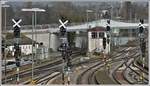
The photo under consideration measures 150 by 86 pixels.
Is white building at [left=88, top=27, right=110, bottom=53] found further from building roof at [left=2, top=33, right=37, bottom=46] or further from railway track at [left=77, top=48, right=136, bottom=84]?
building roof at [left=2, top=33, right=37, bottom=46]

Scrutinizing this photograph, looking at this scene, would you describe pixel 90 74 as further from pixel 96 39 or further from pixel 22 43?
pixel 22 43

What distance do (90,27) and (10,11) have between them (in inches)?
58.5

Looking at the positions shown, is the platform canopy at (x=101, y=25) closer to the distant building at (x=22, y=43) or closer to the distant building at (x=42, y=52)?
the distant building at (x=42, y=52)

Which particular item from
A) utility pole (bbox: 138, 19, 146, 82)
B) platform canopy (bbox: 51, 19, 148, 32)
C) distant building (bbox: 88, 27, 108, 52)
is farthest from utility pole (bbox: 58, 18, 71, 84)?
utility pole (bbox: 138, 19, 146, 82)

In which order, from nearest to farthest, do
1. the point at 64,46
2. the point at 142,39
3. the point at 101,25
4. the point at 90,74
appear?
1. the point at 64,46
2. the point at 142,39
3. the point at 90,74
4. the point at 101,25

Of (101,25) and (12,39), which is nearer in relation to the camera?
(12,39)

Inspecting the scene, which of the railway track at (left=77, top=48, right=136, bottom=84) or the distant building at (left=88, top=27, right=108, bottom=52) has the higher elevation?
the distant building at (left=88, top=27, right=108, bottom=52)

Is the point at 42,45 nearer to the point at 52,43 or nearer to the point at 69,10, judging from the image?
the point at 52,43

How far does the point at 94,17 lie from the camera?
6680mm

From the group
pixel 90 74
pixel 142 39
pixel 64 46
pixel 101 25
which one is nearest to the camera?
pixel 64 46

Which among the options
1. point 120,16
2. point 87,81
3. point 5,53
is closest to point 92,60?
point 87,81

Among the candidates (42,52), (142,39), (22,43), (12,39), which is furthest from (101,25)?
(12,39)

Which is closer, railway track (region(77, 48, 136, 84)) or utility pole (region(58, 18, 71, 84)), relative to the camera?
utility pole (region(58, 18, 71, 84))

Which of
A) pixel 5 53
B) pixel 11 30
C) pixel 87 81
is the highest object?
pixel 11 30
